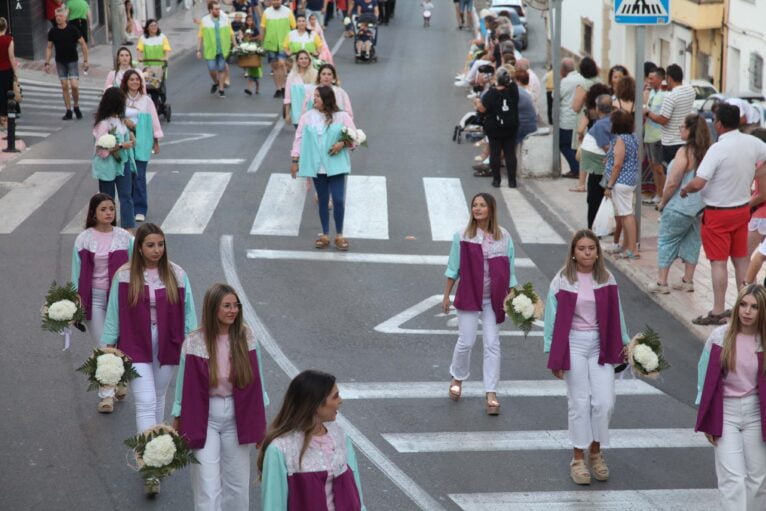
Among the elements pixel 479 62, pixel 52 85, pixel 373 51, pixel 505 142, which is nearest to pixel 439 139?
pixel 479 62

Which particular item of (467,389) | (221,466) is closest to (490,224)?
(467,389)

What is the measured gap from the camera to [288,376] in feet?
36.7

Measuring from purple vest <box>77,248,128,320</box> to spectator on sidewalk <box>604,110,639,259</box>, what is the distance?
6.60 metres

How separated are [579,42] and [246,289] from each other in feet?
106

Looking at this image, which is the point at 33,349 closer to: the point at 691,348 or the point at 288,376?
the point at 288,376

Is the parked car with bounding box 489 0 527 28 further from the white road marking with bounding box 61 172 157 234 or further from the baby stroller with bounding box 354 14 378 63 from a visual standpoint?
the white road marking with bounding box 61 172 157 234

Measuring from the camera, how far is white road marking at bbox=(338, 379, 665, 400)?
427 inches

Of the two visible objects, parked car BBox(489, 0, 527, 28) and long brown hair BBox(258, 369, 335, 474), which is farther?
parked car BBox(489, 0, 527, 28)

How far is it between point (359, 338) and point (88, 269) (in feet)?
10.2

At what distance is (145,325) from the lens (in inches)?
346

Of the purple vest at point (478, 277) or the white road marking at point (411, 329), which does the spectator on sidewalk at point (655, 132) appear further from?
the purple vest at point (478, 277)

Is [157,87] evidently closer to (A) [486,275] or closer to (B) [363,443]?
(A) [486,275]

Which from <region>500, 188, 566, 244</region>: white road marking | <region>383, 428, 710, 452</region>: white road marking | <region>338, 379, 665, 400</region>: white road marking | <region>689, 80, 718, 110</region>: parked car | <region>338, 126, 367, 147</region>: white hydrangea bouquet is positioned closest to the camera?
<region>383, 428, 710, 452</region>: white road marking

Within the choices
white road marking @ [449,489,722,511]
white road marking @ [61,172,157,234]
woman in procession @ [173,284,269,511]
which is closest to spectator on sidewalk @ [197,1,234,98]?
white road marking @ [61,172,157,234]
